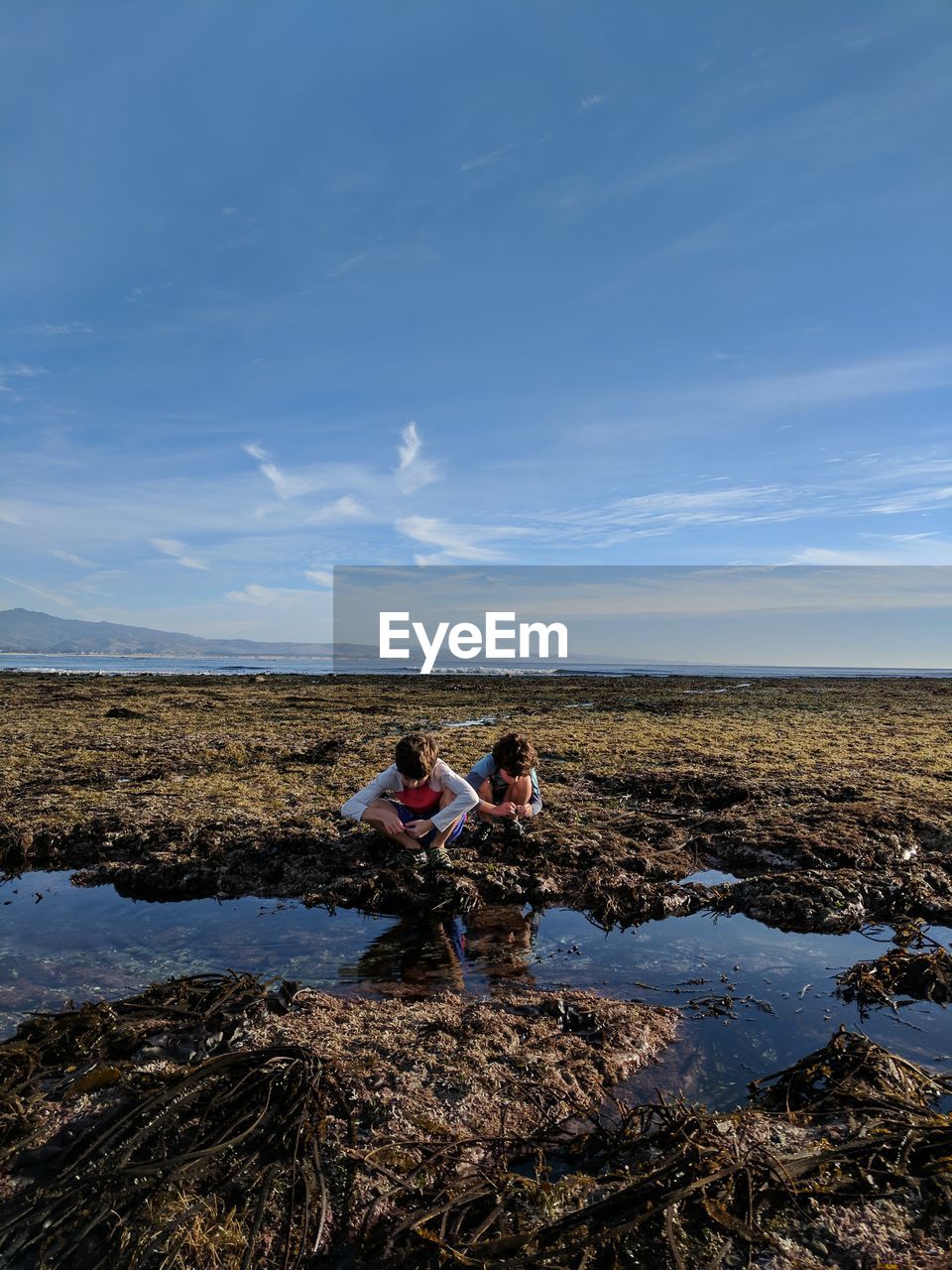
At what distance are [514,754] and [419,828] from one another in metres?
1.22

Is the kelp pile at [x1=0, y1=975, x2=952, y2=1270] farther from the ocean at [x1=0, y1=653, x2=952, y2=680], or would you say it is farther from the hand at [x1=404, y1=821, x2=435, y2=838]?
the ocean at [x1=0, y1=653, x2=952, y2=680]

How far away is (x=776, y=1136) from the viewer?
10.2 feet

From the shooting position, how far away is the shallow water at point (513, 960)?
13.6ft

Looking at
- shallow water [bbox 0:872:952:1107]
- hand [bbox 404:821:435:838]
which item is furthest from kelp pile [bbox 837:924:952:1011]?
hand [bbox 404:821:435:838]

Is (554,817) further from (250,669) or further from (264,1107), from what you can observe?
(250,669)

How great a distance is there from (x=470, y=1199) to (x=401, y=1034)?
52.2 inches

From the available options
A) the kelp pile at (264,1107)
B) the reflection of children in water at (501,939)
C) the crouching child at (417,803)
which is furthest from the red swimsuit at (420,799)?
the kelp pile at (264,1107)

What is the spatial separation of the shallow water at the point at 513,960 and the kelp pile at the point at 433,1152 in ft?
1.43

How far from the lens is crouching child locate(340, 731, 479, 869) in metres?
6.68

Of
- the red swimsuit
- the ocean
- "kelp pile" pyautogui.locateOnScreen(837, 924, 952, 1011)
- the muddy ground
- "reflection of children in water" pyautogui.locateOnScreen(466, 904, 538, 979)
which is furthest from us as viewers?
the ocean

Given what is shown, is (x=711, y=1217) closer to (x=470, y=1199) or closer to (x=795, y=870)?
(x=470, y=1199)

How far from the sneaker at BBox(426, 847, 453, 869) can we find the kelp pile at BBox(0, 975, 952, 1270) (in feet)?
8.17

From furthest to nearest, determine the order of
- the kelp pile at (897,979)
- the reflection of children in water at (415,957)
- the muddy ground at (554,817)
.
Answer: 1. the muddy ground at (554,817)
2. the reflection of children in water at (415,957)
3. the kelp pile at (897,979)

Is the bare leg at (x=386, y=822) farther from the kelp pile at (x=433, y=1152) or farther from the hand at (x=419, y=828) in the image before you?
the kelp pile at (x=433, y=1152)
